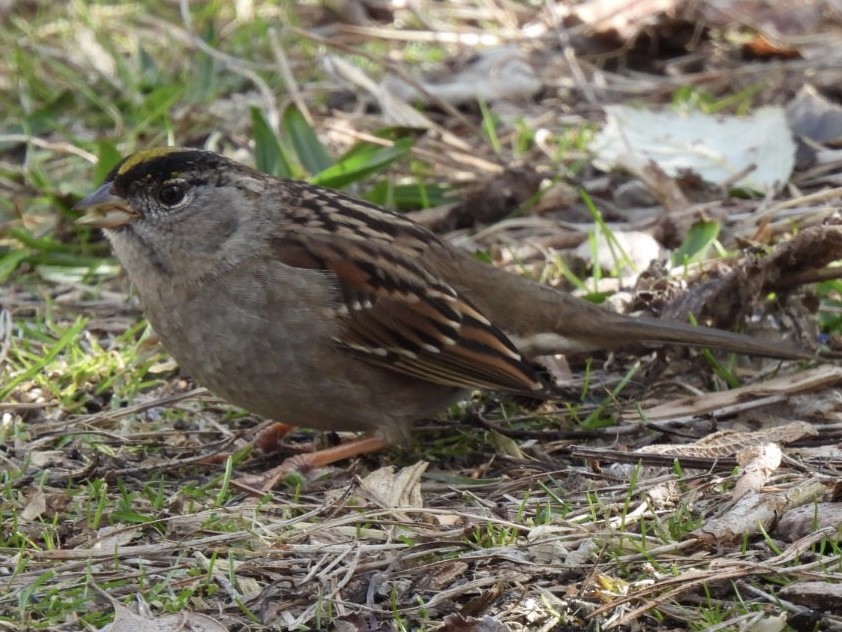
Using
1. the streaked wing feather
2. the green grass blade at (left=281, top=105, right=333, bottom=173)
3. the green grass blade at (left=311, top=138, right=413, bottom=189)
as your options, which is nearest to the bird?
the streaked wing feather

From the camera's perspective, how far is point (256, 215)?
3809 mm

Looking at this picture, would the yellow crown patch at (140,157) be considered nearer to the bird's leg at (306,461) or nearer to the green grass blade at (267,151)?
the bird's leg at (306,461)

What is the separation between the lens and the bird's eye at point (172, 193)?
379 centimetres

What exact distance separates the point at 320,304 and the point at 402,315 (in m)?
0.24

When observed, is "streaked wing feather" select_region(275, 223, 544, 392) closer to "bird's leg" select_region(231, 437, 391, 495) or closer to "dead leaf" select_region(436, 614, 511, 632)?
"bird's leg" select_region(231, 437, 391, 495)

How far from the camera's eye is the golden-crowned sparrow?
11.7 ft

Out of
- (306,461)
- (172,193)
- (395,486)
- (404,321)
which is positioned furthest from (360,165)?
(395,486)

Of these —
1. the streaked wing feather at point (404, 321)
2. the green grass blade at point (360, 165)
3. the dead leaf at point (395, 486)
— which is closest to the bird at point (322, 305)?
the streaked wing feather at point (404, 321)

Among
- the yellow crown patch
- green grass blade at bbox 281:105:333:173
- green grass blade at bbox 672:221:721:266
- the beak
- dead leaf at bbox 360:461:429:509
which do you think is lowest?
dead leaf at bbox 360:461:429:509

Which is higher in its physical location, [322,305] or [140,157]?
[140,157]

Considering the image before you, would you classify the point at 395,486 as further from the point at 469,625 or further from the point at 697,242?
the point at 697,242

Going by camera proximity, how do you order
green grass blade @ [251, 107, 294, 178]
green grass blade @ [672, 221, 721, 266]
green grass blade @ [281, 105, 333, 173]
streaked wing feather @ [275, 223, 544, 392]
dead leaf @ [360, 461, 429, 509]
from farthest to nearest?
green grass blade @ [281, 105, 333, 173], green grass blade @ [251, 107, 294, 178], green grass blade @ [672, 221, 721, 266], streaked wing feather @ [275, 223, 544, 392], dead leaf @ [360, 461, 429, 509]

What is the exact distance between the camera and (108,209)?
376cm

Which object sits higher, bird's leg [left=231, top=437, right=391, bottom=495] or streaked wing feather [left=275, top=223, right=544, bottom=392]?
streaked wing feather [left=275, top=223, right=544, bottom=392]
